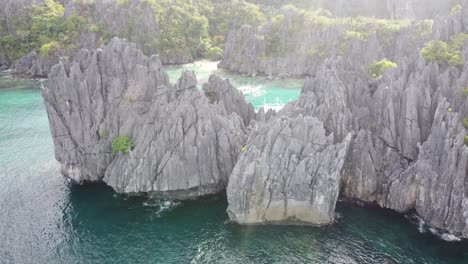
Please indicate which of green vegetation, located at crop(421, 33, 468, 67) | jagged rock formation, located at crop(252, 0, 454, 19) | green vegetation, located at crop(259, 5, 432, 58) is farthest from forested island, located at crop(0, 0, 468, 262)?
jagged rock formation, located at crop(252, 0, 454, 19)

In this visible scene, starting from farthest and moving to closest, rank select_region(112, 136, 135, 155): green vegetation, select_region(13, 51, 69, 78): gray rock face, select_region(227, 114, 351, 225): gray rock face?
select_region(13, 51, 69, 78): gray rock face → select_region(112, 136, 135, 155): green vegetation → select_region(227, 114, 351, 225): gray rock face

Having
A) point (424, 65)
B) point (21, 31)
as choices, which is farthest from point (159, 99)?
point (21, 31)

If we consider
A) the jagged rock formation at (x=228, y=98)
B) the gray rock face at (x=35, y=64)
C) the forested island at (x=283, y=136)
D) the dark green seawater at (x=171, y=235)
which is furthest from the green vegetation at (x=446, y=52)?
the gray rock face at (x=35, y=64)

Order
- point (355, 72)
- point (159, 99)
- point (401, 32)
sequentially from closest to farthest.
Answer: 1. point (159, 99)
2. point (355, 72)
3. point (401, 32)

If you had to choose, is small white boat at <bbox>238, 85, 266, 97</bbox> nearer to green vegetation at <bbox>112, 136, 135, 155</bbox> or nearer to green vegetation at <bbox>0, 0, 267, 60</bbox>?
green vegetation at <bbox>0, 0, 267, 60</bbox>

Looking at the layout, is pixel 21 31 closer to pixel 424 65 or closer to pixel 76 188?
pixel 76 188

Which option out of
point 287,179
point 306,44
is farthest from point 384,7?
point 287,179
